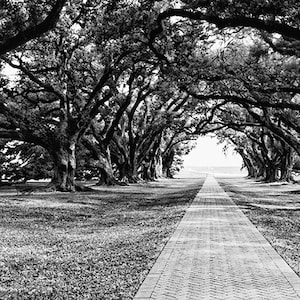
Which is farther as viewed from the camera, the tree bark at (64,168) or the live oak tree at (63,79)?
the tree bark at (64,168)

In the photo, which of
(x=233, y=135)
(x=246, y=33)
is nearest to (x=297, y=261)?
(x=246, y=33)

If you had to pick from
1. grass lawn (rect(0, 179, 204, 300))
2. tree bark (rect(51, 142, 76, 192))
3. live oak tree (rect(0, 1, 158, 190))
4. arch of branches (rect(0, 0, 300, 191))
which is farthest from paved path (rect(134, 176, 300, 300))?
tree bark (rect(51, 142, 76, 192))

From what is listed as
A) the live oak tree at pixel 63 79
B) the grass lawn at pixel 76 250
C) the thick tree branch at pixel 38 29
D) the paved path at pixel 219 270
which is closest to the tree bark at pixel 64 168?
the live oak tree at pixel 63 79

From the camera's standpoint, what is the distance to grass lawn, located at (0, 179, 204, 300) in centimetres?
566

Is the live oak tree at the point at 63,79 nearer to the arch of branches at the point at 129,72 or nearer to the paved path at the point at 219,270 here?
the arch of branches at the point at 129,72

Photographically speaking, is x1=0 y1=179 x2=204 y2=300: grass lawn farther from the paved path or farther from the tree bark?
the tree bark

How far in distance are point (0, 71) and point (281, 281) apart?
20.1 meters

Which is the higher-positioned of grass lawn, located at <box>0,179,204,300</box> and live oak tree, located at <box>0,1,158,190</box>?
live oak tree, located at <box>0,1,158,190</box>

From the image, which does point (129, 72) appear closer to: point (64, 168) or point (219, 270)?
point (64, 168)

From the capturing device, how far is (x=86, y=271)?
6.60 m

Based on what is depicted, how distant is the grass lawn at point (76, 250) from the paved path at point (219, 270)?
1.03 feet

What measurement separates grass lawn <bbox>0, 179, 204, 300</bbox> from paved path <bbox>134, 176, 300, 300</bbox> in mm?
315

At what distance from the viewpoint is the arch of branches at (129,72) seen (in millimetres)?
13125

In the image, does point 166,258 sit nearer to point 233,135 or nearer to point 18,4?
point 18,4
